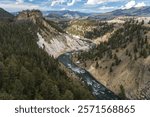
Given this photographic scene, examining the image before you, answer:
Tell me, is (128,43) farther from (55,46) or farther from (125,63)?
(55,46)

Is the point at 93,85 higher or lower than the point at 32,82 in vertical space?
lower

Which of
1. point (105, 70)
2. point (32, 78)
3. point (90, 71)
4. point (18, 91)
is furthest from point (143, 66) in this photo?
point (18, 91)

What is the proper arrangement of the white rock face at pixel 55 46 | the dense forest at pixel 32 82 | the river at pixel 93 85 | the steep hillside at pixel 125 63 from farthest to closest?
the white rock face at pixel 55 46 < the steep hillside at pixel 125 63 < the river at pixel 93 85 < the dense forest at pixel 32 82

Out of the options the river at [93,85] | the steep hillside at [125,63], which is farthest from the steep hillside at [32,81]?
the steep hillside at [125,63]

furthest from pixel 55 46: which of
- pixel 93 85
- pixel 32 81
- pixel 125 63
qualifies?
pixel 32 81

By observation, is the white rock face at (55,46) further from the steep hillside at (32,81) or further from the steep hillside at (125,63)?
the steep hillside at (32,81)

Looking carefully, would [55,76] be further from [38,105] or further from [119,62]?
[38,105]

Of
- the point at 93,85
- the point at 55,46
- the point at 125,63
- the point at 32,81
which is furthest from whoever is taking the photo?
the point at 55,46

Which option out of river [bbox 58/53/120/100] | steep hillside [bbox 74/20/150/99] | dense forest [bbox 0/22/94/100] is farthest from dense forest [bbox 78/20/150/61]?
dense forest [bbox 0/22/94/100]

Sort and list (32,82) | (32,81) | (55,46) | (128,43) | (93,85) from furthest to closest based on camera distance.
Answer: (55,46), (128,43), (93,85), (32,81), (32,82)
